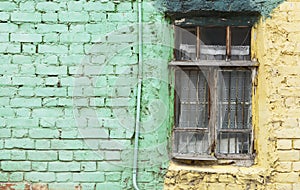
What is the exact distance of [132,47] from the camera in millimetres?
3371

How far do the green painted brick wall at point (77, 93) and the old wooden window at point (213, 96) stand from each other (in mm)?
187

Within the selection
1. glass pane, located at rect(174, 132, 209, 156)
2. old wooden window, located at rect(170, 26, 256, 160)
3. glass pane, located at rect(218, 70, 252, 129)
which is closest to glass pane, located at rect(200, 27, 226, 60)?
old wooden window, located at rect(170, 26, 256, 160)

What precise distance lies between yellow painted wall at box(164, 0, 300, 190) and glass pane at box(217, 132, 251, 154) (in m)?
0.15

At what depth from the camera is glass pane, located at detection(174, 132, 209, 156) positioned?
11.3ft

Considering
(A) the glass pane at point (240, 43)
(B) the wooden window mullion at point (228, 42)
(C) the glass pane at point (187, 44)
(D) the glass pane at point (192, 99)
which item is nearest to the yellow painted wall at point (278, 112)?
(A) the glass pane at point (240, 43)

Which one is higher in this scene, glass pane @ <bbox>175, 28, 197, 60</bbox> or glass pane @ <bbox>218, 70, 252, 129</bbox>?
glass pane @ <bbox>175, 28, 197, 60</bbox>

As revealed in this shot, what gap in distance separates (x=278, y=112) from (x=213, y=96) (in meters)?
0.51

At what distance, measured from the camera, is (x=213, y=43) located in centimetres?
346

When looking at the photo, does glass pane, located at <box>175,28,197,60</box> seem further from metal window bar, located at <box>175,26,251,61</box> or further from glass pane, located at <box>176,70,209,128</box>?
glass pane, located at <box>176,70,209,128</box>

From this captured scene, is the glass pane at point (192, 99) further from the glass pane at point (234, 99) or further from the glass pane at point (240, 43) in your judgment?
the glass pane at point (240, 43)

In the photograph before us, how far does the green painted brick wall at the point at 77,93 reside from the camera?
3.36 m

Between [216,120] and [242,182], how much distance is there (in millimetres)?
519

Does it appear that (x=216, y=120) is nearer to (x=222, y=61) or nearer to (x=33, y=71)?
(x=222, y=61)

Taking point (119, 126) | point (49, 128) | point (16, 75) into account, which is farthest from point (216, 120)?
point (16, 75)
